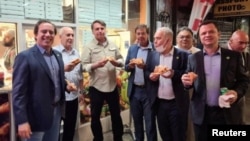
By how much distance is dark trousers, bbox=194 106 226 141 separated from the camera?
7.13ft

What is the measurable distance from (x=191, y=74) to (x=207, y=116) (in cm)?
37

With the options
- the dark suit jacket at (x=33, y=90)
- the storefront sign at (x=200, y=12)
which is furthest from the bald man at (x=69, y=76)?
the storefront sign at (x=200, y=12)

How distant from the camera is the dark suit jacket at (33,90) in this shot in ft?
6.90

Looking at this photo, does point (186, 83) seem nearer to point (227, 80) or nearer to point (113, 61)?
point (227, 80)

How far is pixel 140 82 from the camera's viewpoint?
3293 mm

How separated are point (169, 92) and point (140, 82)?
64cm

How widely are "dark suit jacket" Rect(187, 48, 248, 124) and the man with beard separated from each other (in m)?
1.99

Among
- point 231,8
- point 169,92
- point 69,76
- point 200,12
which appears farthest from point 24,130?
point 231,8

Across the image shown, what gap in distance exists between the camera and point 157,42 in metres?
2.75

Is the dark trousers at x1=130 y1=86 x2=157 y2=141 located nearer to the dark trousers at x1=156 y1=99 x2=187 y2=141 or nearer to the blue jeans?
the dark trousers at x1=156 y1=99 x2=187 y2=141

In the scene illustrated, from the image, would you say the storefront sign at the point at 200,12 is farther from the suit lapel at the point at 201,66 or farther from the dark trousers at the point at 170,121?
the suit lapel at the point at 201,66

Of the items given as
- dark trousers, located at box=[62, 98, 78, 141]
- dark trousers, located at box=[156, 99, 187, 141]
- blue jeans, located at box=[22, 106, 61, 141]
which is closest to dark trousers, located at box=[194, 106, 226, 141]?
dark trousers, located at box=[156, 99, 187, 141]

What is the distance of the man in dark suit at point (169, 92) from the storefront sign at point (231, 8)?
414 centimetres

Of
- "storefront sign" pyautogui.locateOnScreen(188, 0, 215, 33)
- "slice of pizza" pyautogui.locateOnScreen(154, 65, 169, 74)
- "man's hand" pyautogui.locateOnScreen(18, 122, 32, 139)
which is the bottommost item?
"man's hand" pyautogui.locateOnScreen(18, 122, 32, 139)
